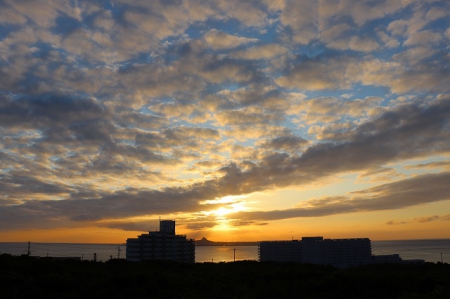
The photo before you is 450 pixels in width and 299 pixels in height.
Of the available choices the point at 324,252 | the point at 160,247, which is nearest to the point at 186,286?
the point at 160,247

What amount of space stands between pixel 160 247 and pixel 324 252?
311 ft

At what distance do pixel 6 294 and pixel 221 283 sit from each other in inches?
978

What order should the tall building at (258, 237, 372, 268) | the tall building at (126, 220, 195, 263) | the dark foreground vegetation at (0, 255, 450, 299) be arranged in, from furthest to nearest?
the tall building at (258, 237, 372, 268) < the tall building at (126, 220, 195, 263) < the dark foreground vegetation at (0, 255, 450, 299)

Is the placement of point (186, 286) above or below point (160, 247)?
above

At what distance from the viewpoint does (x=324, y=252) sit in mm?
182125

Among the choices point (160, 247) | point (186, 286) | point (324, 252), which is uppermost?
point (186, 286)

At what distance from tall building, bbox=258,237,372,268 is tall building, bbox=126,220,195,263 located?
60.8 metres

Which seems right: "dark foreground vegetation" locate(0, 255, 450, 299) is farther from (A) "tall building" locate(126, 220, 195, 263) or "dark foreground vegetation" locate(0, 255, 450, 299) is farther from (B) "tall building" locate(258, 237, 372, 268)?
(B) "tall building" locate(258, 237, 372, 268)

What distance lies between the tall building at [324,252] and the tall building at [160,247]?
6083cm

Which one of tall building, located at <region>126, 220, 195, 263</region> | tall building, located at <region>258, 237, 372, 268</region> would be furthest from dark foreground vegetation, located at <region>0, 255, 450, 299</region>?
tall building, located at <region>258, 237, 372, 268</region>

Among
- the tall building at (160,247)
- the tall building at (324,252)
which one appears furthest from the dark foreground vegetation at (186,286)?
the tall building at (324,252)

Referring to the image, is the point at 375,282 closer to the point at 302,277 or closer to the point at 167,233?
the point at 302,277

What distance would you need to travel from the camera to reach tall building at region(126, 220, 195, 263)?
139875 millimetres

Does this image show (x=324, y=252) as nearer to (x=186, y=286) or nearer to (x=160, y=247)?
(x=160, y=247)
